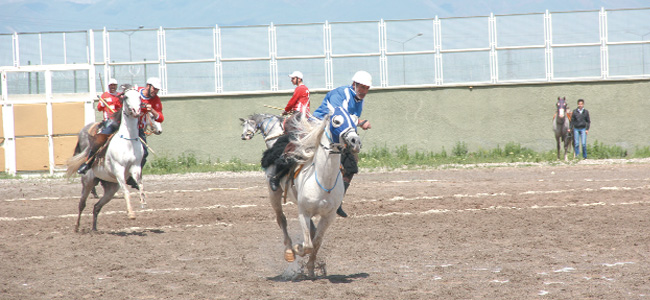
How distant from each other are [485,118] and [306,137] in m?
19.4

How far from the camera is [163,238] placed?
11297 mm

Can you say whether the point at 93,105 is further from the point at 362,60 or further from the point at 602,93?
the point at 602,93

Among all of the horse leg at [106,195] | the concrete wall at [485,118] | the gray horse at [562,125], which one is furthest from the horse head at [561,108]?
the horse leg at [106,195]

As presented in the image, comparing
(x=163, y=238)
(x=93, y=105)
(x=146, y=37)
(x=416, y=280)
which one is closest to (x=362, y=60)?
(x=146, y=37)

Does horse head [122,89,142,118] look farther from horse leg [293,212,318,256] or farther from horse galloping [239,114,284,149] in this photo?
horse leg [293,212,318,256]

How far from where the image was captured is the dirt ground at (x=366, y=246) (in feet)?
25.5

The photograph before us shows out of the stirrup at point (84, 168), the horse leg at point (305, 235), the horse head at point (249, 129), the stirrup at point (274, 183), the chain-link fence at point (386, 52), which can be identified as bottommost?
the horse leg at point (305, 235)

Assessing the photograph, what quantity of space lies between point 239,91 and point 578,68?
38.6 ft

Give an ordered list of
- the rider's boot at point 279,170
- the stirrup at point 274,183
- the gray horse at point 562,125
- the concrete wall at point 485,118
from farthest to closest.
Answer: the concrete wall at point 485,118
the gray horse at point 562,125
the stirrup at point 274,183
the rider's boot at point 279,170

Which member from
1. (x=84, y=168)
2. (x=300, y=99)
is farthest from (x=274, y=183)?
(x=300, y=99)

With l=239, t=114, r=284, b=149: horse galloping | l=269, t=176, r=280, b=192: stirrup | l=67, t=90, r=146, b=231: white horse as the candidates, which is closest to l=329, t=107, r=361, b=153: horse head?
l=269, t=176, r=280, b=192: stirrup

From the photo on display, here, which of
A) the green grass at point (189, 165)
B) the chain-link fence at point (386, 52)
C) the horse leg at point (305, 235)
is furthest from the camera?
the chain-link fence at point (386, 52)

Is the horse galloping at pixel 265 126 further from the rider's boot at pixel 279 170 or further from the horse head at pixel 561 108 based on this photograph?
the horse head at pixel 561 108

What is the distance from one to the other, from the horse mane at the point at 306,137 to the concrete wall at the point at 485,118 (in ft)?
58.0
